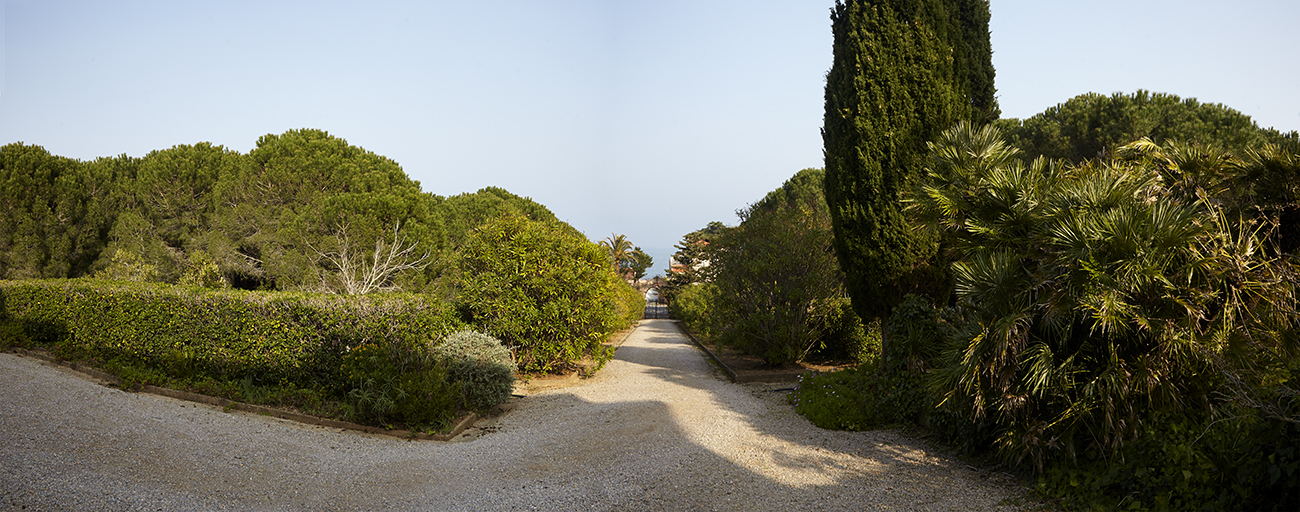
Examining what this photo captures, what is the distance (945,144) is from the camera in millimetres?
6492

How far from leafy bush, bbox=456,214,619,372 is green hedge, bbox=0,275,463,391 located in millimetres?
1674

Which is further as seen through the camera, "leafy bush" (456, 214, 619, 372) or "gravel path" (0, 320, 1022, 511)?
"leafy bush" (456, 214, 619, 372)

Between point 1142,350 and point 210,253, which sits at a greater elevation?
point 210,253

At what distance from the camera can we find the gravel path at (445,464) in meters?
4.64

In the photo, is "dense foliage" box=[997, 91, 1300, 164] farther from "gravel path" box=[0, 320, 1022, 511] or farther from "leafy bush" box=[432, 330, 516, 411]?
"leafy bush" box=[432, 330, 516, 411]

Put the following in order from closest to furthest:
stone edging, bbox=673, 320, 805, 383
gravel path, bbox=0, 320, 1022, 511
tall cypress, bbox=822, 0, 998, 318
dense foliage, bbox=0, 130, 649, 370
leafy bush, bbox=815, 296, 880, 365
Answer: gravel path, bbox=0, 320, 1022, 511
tall cypress, bbox=822, 0, 998, 318
stone edging, bbox=673, 320, 805, 383
leafy bush, bbox=815, 296, 880, 365
dense foliage, bbox=0, 130, 649, 370

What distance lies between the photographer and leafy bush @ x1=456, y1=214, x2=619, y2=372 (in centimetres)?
1020

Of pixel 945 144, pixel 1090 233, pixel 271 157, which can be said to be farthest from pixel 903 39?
pixel 271 157

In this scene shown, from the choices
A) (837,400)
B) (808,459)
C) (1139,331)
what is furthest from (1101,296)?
(837,400)

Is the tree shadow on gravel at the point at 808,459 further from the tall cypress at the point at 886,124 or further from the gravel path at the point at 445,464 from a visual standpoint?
the tall cypress at the point at 886,124

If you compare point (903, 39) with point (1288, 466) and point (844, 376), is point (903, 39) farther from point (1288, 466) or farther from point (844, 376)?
point (1288, 466)

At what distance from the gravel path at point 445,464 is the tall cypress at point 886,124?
2807 millimetres

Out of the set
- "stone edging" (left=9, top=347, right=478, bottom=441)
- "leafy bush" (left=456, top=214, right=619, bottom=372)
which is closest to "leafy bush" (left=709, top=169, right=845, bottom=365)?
"leafy bush" (left=456, top=214, right=619, bottom=372)

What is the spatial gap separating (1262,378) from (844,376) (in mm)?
4511
